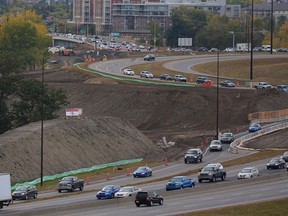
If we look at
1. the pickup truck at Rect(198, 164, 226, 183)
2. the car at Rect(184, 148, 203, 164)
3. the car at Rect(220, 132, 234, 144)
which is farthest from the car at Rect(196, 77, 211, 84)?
the pickup truck at Rect(198, 164, 226, 183)

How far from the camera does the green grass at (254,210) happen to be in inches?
2361

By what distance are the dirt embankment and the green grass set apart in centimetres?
2967

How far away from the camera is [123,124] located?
114 m

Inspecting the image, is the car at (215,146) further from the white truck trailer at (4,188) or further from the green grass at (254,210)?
the white truck trailer at (4,188)

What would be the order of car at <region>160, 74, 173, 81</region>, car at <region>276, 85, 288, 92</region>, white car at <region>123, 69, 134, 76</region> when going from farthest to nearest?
white car at <region>123, 69, 134, 76</region>, car at <region>160, 74, 173, 81</region>, car at <region>276, 85, 288, 92</region>

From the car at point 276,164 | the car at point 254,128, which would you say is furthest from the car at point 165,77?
the car at point 276,164

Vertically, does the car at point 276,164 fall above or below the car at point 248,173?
below

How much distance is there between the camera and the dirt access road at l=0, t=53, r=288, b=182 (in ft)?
311

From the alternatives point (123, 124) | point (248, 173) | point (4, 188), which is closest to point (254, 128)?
point (123, 124)

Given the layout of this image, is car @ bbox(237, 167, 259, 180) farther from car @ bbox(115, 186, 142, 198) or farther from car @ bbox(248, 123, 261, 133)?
car @ bbox(248, 123, 261, 133)

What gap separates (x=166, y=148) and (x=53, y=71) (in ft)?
261

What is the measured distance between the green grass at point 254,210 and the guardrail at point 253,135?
124 feet

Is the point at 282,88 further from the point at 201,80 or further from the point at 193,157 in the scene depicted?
the point at 193,157

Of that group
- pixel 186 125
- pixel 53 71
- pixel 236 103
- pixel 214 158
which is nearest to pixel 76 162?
pixel 214 158
